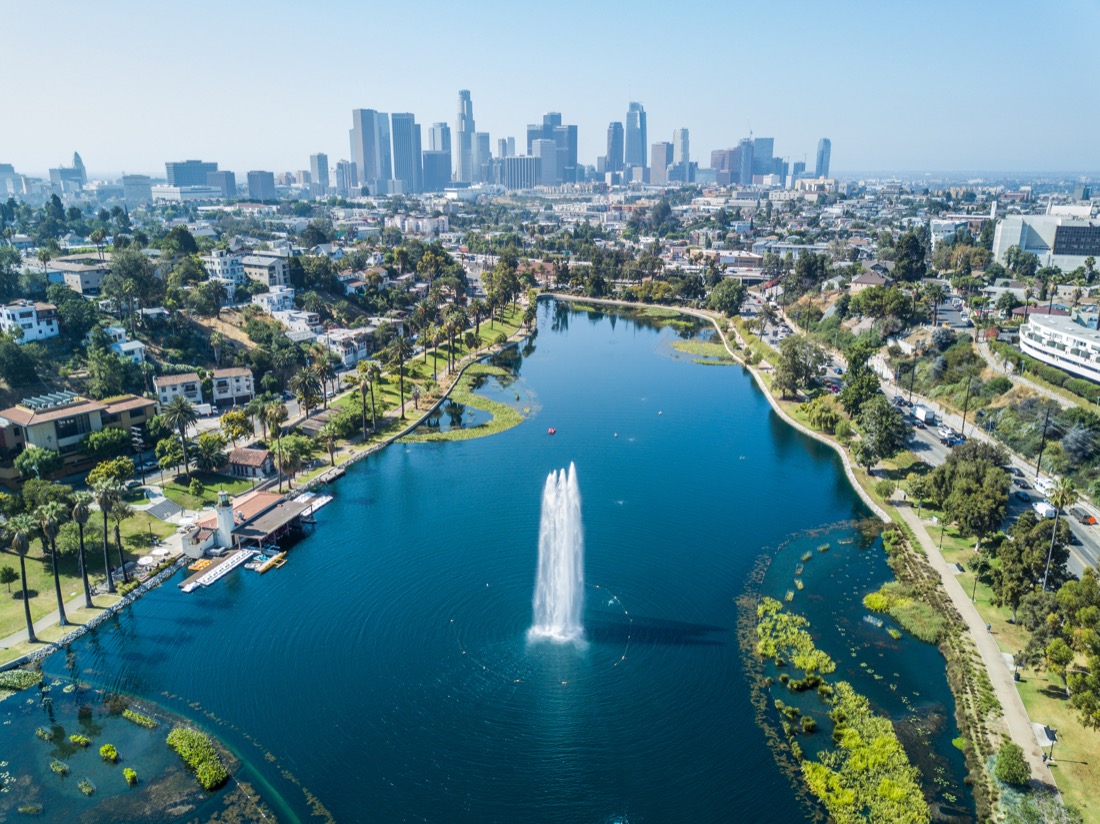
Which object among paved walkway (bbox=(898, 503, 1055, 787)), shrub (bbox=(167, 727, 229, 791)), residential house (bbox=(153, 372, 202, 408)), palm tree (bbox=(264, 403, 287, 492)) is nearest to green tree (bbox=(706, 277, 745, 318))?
paved walkway (bbox=(898, 503, 1055, 787))

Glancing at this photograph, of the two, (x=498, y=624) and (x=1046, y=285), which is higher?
(x=1046, y=285)

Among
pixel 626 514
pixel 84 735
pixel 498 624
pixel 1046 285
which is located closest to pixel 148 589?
pixel 84 735

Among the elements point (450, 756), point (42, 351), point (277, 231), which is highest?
point (277, 231)

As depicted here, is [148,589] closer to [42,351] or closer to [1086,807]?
[42,351]

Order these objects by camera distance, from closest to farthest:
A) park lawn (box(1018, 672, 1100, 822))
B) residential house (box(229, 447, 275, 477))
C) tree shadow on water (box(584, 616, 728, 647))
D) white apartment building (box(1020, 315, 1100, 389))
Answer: park lawn (box(1018, 672, 1100, 822)), tree shadow on water (box(584, 616, 728, 647)), residential house (box(229, 447, 275, 477)), white apartment building (box(1020, 315, 1100, 389))

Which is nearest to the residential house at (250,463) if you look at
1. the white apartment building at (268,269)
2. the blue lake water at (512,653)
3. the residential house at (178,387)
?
the blue lake water at (512,653)

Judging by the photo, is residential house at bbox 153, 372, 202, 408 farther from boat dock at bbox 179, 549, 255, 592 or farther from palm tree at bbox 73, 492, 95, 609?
palm tree at bbox 73, 492, 95, 609

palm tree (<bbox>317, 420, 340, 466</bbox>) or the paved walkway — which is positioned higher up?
palm tree (<bbox>317, 420, 340, 466</bbox>)
